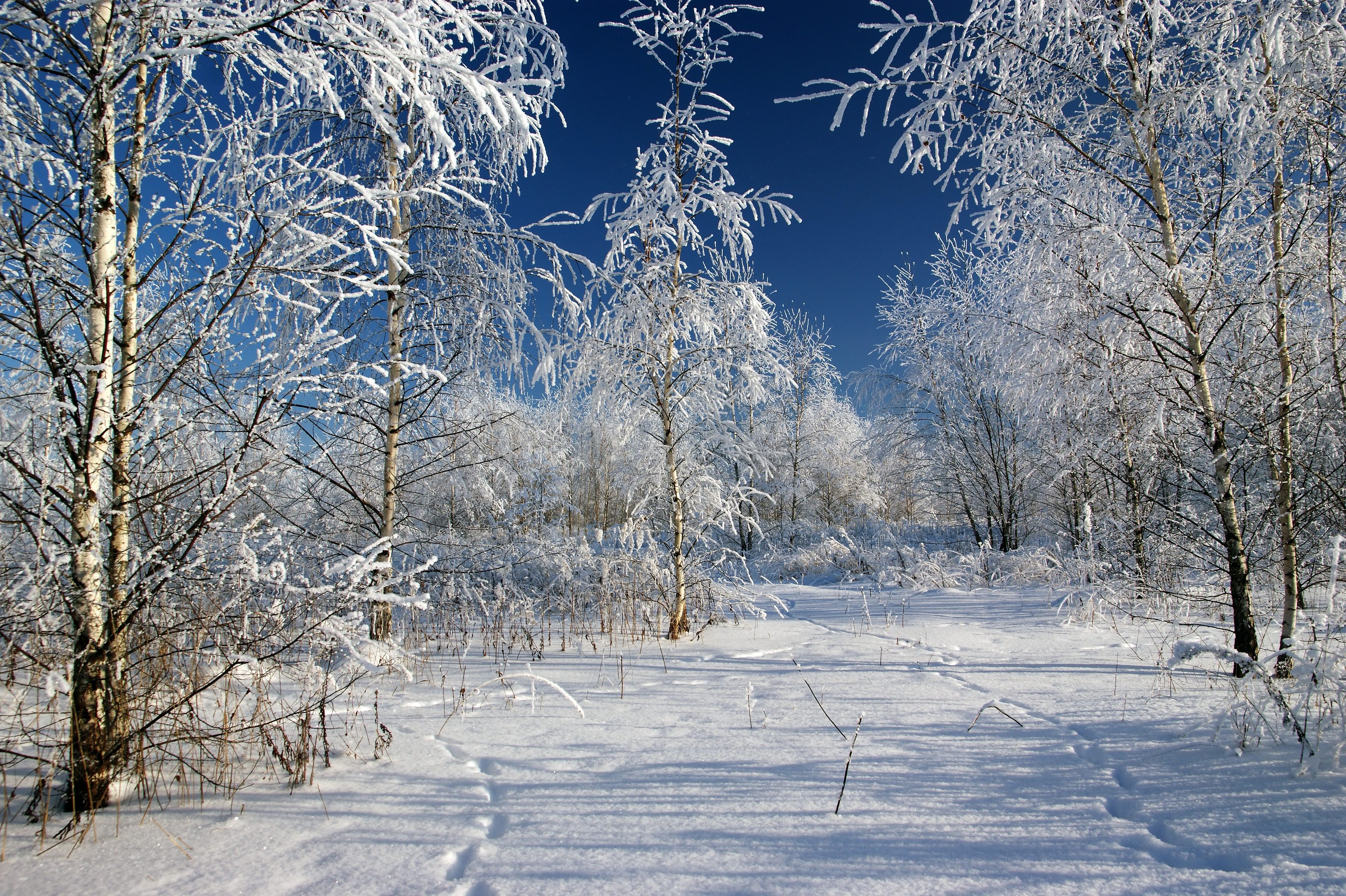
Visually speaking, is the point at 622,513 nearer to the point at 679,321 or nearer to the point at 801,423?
the point at 679,321

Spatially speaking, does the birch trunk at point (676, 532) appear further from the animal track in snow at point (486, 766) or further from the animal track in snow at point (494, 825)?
the animal track in snow at point (494, 825)

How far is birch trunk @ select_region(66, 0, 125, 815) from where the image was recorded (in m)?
2.23

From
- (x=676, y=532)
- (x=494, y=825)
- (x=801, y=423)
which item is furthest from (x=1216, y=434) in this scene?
(x=801, y=423)

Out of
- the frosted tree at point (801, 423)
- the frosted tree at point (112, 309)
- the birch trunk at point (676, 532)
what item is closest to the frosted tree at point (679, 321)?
the birch trunk at point (676, 532)

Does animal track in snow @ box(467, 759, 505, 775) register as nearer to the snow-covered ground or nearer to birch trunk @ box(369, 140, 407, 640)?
the snow-covered ground

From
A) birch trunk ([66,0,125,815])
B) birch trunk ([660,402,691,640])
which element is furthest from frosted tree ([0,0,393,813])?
birch trunk ([660,402,691,640])

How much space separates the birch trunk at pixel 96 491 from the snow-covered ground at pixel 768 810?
26 centimetres

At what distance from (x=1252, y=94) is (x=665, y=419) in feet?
15.6

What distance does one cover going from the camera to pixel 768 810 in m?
2.21

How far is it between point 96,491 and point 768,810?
282 centimetres

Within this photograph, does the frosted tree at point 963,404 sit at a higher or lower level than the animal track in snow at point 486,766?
higher

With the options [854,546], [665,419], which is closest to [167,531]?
[665,419]

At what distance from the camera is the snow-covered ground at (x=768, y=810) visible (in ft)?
5.88

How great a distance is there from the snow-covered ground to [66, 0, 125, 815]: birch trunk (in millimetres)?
261
